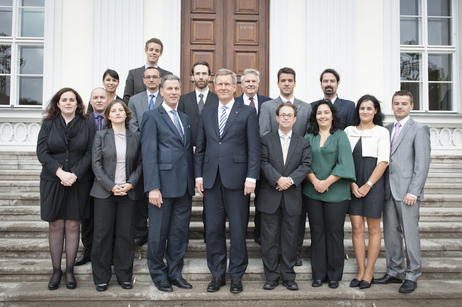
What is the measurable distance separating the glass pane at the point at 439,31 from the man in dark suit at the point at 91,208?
5998mm

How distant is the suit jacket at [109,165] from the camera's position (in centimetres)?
355

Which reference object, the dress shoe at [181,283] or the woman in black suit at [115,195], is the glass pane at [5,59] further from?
the dress shoe at [181,283]

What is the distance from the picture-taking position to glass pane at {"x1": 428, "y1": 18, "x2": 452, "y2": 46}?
701cm

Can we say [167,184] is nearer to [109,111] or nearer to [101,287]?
[109,111]

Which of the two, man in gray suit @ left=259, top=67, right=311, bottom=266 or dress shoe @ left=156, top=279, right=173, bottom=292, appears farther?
man in gray suit @ left=259, top=67, right=311, bottom=266

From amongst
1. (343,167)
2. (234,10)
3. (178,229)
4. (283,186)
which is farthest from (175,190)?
(234,10)

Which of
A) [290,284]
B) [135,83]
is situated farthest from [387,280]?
[135,83]

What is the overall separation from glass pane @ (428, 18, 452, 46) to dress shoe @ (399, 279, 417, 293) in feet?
16.7

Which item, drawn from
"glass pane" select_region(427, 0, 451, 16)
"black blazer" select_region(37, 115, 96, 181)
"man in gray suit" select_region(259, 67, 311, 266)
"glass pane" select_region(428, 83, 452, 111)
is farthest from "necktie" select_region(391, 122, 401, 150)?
"glass pane" select_region(427, 0, 451, 16)

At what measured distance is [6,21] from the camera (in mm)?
6609

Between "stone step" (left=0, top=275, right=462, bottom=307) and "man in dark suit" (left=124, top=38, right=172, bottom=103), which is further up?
"man in dark suit" (left=124, top=38, right=172, bottom=103)

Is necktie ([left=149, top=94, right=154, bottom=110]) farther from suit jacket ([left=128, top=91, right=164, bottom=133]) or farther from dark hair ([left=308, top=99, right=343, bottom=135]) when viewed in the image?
dark hair ([left=308, top=99, right=343, bottom=135])

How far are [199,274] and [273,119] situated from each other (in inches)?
70.4

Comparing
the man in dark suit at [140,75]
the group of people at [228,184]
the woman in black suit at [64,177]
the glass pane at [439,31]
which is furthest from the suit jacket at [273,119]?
the glass pane at [439,31]
